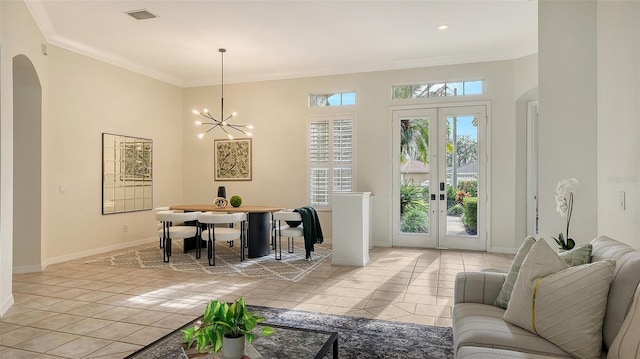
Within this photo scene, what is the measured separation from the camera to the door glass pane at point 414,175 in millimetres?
6555

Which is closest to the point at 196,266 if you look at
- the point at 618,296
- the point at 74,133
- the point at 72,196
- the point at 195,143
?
the point at 72,196

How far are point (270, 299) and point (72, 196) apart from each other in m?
3.85

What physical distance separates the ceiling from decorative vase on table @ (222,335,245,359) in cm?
387

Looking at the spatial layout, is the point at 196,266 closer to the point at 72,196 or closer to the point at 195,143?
the point at 72,196

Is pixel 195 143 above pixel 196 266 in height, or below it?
above

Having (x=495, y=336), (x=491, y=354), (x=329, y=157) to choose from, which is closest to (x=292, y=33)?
(x=329, y=157)

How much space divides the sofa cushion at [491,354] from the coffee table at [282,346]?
66cm

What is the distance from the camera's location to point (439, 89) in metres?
6.52

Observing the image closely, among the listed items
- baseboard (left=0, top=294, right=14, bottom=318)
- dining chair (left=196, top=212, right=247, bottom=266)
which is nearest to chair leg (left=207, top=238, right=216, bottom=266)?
dining chair (left=196, top=212, right=247, bottom=266)

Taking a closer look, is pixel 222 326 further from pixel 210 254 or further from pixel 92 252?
pixel 92 252

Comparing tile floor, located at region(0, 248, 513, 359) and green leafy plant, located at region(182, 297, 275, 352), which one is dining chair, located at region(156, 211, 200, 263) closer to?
tile floor, located at region(0, 248, 513, 359)

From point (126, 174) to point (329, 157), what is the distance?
3.59 meters

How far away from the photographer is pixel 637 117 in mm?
2348

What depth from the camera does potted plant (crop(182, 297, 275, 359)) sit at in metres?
1.64
